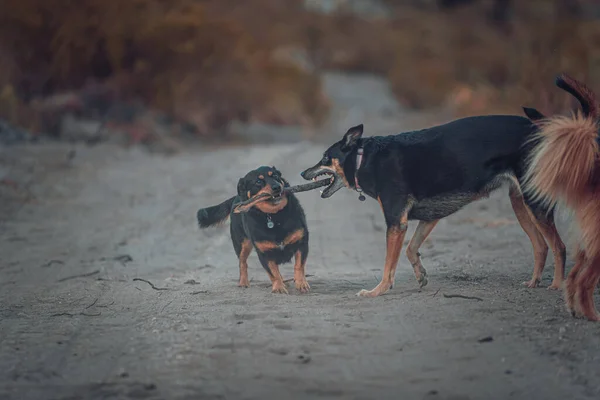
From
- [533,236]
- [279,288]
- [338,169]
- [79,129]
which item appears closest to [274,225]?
[279,288]

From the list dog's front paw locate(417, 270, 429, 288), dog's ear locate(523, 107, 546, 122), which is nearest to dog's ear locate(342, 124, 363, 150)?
dog's front paw locate(417, 270, 429, 288)

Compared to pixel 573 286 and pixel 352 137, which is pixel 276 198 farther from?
pixel 573 286

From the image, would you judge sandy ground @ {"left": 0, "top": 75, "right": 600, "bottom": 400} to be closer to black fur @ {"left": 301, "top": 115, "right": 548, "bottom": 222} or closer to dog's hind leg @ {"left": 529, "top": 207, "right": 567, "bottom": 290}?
dog's hind leg @ {"left": 529, "top": 207, "right": 567, "bottom": 290}

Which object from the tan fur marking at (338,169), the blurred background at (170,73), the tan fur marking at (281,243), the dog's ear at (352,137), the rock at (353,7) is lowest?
the tan fur marking at (281,243)

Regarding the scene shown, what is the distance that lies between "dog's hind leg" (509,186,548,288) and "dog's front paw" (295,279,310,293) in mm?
1828

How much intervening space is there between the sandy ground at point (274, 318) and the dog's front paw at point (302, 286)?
0.29 feet

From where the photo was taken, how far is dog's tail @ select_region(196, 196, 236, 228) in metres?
8.74

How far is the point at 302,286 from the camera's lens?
7.80 metres

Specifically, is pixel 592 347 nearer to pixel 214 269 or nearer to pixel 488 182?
pixel 488 182

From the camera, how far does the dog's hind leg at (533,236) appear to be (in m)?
7.40

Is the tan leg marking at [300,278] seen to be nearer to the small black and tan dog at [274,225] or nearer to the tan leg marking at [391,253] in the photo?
the small black and tan dog at [274,225]

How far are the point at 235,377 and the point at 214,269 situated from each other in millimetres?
4229

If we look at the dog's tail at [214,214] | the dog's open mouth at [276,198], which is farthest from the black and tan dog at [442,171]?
the dog's tail at [214,214]

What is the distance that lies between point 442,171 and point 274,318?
1.90 metres
